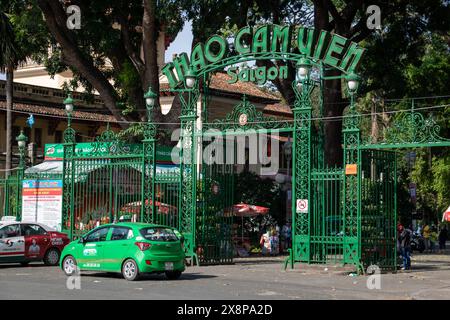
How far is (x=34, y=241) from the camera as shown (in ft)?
80.4

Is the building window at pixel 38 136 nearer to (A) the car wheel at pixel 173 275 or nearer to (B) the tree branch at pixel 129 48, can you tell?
(B) the tree branch at pixel 129 48

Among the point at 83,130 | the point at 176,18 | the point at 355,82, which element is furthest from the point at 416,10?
the point at 83,130

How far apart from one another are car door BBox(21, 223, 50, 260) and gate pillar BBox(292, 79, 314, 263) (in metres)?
8.24

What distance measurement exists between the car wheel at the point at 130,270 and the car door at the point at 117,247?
0.51 feet

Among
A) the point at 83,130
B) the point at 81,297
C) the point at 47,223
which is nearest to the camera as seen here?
the point at 81,297

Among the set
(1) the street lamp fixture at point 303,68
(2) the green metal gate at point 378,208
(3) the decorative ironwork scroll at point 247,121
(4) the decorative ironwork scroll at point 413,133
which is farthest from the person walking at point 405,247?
(1) the street lamp fixture at point 303,68

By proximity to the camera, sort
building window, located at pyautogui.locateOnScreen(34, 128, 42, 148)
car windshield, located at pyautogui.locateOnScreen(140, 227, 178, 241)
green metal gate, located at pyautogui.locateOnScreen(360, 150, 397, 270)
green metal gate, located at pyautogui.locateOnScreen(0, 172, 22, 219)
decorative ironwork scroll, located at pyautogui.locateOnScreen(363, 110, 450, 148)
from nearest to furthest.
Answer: car windshield, located at pyautogui.locateOnScreen(140, 227, 178, 241)
decorative ironwork scroll, located at pyautogui.locateOnScreen(363, 110, 450, 148)
green metal gate, located at pyautogui.locateOnScreen(360, 150, 397, 270)
green metal gate, located at pyautogui.locateOnScreen(0, 172, 22, 219)
building window, located at pyautogui.locateOnScreen(34, 128, 42, 148)

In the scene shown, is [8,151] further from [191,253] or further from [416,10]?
[416,10]

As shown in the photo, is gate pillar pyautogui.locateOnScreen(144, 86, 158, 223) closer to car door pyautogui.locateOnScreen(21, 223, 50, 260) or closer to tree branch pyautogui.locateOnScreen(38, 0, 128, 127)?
car door pyautogui.locateOnScreen(21, 223, 50, 260)

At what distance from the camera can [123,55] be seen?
33812 millimetres

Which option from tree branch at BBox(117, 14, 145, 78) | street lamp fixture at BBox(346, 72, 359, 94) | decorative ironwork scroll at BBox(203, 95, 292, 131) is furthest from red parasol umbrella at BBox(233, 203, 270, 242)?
street lamp fixture at BBox(346, 72, 359, 94)

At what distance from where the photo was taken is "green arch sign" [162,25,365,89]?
23141 mm

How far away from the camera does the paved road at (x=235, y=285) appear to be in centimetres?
1590

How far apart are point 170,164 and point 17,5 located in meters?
9.94
